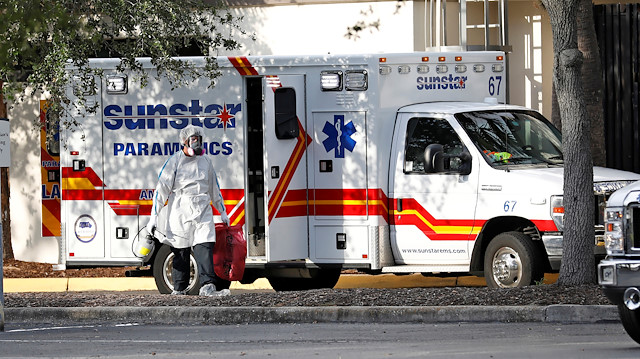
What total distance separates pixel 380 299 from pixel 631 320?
3456 millimetres

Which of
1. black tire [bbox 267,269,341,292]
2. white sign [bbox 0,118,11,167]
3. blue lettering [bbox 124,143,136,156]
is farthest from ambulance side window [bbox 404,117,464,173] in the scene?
white sign [bbox 0,118,11,167]

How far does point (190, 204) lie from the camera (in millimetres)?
13055

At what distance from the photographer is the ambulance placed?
12961 mm

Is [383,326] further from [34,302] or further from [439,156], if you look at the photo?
[34,302]

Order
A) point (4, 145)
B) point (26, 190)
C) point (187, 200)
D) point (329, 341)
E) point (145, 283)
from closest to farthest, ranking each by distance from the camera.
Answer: point (329, 341) → point (4, 145) → point (187, 200) → point (145, 283) → point (26, 190)

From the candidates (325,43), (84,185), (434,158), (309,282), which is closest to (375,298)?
(434,158)

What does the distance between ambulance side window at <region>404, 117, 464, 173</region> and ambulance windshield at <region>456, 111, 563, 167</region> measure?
205 mm

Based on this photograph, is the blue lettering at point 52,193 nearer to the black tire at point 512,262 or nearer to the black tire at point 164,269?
the black tire at point 164,269

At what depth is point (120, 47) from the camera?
1421 cm

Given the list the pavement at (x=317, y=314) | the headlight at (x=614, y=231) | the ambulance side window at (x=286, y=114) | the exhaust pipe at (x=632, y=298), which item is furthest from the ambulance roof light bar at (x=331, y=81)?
the exhaust pipe at (x=632, y=298)

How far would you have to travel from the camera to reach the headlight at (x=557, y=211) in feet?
40.4

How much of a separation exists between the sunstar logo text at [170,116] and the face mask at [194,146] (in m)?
0.84

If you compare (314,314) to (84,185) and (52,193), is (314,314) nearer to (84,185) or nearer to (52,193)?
(84,185)

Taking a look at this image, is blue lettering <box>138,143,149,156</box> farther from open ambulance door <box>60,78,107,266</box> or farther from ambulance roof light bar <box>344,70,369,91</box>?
ambulance roof light bar <box>344,70,369,91</box>
